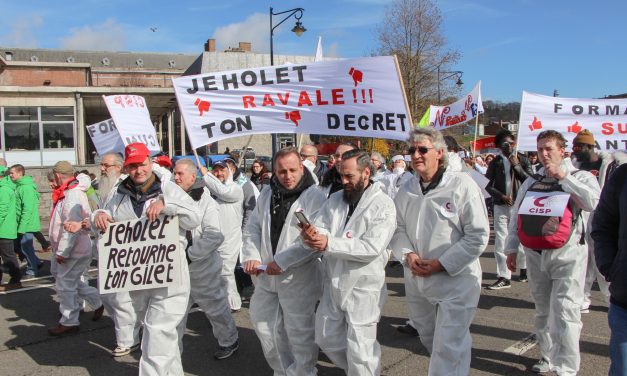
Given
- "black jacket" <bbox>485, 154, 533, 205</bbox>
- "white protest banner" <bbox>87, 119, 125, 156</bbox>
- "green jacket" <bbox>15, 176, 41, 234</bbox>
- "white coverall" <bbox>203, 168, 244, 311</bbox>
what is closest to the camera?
"white coverall" <bbox>203, 168, 244, 311</bbox>

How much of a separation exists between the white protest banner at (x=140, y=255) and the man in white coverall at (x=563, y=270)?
290 centimetres

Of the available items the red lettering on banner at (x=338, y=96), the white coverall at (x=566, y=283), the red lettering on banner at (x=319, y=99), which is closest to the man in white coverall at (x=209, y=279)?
the red lettering on banner at (x=319, y=99)

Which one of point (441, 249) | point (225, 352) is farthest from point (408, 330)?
point (441, 249)

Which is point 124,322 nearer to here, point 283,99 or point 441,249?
point 283,99

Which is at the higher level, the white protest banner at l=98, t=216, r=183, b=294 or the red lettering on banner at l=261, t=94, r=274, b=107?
the red lettering on banner at l=261, t=94, r=274, b=107

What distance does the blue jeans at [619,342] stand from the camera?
108 inches

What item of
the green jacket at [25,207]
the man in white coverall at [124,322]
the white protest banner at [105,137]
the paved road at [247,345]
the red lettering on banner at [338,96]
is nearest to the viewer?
the paved road at [247,345]

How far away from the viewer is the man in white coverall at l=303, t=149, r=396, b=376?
373cm

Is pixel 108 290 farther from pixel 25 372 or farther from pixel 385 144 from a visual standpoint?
pixel 385 144

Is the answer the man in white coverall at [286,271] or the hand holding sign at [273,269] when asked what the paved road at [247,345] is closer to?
the man in white coverall at [286,271]

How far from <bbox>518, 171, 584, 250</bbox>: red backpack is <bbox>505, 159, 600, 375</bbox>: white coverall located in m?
0.08

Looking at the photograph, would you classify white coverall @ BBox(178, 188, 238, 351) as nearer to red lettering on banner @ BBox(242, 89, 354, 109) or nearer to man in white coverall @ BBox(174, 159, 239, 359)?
man in white coverall @ BBox(174, 159, 239, 359)

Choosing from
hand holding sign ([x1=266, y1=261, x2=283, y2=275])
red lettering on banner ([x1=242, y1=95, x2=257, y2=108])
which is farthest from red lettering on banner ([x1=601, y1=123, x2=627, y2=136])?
hand holding sign ([x1=266, y1=261, x2=283, y2=275])

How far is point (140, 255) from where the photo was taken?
4227 millimetres
